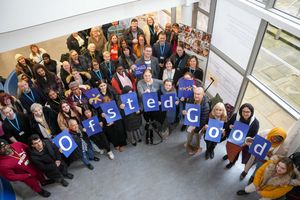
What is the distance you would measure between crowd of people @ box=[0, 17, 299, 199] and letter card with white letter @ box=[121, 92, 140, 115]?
159 mm

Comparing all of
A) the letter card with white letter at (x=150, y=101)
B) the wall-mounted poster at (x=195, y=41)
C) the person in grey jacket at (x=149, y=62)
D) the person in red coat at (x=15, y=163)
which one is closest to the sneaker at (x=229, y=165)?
the letter card with white letter at (x=150, y=101)

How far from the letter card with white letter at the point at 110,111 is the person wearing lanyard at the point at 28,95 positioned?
1.72m

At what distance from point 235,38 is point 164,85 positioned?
5.71ft

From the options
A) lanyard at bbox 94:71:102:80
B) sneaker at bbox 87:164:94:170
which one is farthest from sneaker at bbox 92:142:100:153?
lanyard at bbox 94:71:102:80

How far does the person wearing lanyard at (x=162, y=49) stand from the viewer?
19.0ft

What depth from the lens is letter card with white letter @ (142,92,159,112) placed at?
4.80m

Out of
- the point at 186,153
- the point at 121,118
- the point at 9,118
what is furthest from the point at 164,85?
the point at 9,118

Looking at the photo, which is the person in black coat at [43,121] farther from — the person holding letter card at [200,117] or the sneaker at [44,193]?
the person holding letter card at [200,117]

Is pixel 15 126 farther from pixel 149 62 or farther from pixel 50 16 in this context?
pixel 149 62

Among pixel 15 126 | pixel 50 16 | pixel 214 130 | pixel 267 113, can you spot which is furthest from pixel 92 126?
pixel 267 113

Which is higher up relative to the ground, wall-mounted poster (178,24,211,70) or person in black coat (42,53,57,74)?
wall-mounted poster (178,24,211,70)

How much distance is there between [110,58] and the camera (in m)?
6.02

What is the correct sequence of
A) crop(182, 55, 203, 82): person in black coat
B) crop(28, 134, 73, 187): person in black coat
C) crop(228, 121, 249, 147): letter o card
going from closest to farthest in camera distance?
crop(28, 134, 73, 187): person in black coat → crop(228, 121, 249, 147): letter o card → crop(182, 55, 203, 82): person in black coat

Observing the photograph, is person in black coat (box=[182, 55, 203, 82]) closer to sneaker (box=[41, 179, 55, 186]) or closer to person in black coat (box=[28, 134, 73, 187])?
person in black coat (box=[28, 134, 73, 187])
